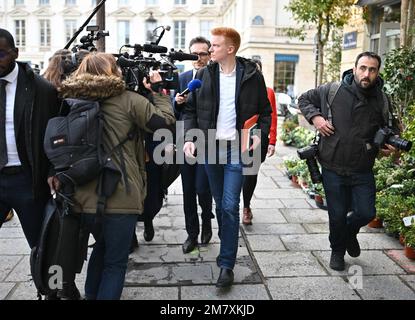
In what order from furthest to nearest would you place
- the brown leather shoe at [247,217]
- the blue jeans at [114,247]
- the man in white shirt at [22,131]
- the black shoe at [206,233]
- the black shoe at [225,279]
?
1. the brown leather shoe at [247,217]
2. the black shoe at [206,233]
3. the black shoe at [225,279]
4. the man in white shirt at [22,131]
5. the blue jeans at [114,247]

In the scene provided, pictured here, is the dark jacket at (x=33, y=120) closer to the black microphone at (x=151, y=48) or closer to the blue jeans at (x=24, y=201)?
the blue jeans at (x=24, y=201)

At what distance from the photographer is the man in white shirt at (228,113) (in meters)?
3.54

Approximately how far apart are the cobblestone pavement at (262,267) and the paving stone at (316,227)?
1 centimetres

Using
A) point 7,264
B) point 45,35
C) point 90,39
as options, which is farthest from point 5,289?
point 45,35

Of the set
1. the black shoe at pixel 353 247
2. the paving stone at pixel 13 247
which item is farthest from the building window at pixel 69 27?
the black shoe at pixel 353 247

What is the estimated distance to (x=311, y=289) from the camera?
3.50 meters

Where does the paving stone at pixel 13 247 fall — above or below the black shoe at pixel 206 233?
below

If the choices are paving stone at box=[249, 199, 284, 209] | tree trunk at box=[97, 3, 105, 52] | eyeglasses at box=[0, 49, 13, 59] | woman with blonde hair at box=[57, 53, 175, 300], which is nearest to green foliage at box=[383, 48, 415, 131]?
paving stone at box=[249, 199, 284, 209]

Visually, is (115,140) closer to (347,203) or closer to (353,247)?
(347,203)

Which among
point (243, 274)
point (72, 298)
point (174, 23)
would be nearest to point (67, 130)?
point (72, 298)

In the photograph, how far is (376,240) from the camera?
4.62 meters
